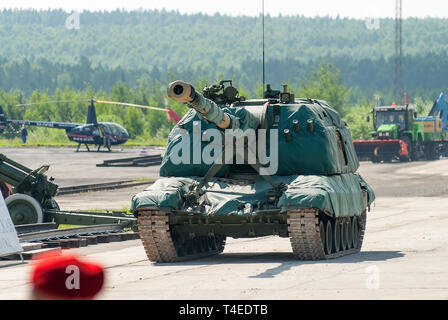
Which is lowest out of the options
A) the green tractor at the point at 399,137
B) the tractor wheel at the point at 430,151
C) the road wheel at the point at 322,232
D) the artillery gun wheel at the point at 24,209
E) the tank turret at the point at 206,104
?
the tractor wheel at the point at 430,151

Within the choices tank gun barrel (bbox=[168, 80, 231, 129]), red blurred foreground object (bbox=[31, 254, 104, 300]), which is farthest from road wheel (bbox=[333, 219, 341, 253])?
red blurred foreground object (bbox=[31, 254, 104, 300])

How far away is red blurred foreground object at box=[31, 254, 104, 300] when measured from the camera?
13562 millimetres

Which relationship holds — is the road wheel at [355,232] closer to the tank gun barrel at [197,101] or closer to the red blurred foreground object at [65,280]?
the tank gun barrel at [197,101]

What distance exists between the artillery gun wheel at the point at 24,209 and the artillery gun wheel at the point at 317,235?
820 centimetres

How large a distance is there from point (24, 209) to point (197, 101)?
391 inches

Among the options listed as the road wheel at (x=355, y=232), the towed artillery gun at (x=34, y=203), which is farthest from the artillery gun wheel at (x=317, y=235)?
the towed artillery gun at (x=34, y=203)

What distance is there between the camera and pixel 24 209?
992 inches

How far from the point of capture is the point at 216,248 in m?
21.0

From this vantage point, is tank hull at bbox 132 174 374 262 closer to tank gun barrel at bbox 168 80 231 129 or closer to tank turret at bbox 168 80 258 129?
tank turret at bbox 168 80 258 129

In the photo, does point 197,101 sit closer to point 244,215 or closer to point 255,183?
point 244,215

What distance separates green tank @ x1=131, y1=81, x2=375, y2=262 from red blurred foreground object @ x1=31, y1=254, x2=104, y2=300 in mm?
1710

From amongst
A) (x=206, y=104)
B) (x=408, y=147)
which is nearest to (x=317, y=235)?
(x=206, y=104)

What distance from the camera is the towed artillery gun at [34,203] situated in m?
25.1

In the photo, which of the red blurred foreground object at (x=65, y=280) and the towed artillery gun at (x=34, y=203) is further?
the towed artillery gun at (x=34, y=203)
